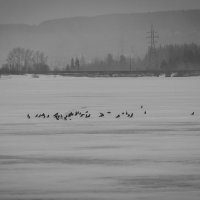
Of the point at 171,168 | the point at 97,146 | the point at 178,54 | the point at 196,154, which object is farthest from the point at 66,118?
the point at 178,54

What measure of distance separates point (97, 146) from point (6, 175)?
445 cm

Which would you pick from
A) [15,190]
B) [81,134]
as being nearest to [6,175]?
[15,190]

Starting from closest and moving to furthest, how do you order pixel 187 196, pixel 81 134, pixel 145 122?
pixel 187 196, pixel 81 134, pixel 145 122

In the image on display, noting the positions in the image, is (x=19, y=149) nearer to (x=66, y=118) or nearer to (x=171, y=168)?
(x=171, y=168)

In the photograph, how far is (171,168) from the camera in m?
12.9

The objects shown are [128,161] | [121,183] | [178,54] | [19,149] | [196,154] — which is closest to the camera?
[121,183]

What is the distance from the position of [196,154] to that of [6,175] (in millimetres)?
4277

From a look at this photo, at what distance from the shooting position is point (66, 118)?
24766 mm

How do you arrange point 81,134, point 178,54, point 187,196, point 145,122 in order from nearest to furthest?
1. point 187,196
2. point 81,134
3. point 145,122
4. point 178,54

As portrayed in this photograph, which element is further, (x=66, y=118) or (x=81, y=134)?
(x=66, y=118)

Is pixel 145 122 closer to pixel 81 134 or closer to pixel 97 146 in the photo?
pixel 81 134

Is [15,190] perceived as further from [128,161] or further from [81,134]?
[81,134]

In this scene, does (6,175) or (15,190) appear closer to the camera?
(15,190)

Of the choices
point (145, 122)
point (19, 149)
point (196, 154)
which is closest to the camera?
point (196, 154)
